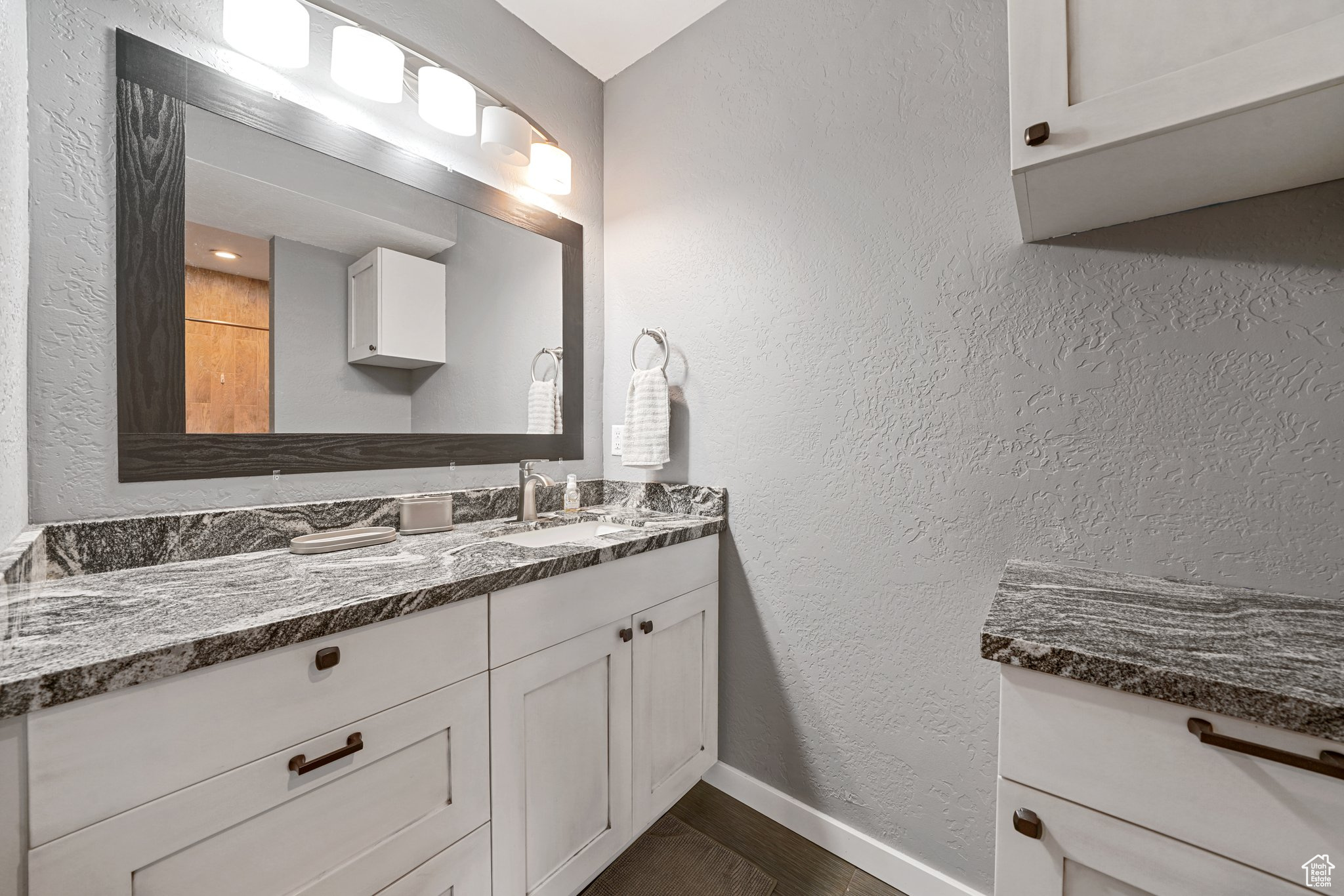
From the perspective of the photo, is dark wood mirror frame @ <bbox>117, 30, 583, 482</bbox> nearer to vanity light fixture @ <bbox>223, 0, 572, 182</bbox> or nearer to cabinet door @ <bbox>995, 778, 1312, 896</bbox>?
vanity light fixture @ <bbox>223, 0, 572, 182</bbox>

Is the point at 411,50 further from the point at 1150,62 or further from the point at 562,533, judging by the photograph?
the point at 1150,62

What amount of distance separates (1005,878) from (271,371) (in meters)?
1.64

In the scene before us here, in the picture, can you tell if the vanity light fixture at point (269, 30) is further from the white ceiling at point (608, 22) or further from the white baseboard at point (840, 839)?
the white baseboard at point (840, 839)

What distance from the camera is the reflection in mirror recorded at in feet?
3.68

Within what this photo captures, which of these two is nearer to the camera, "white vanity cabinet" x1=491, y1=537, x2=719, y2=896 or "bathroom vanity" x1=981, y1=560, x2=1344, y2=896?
"bathroom vanity" x1=981, y1=560, x2=1344, y2=896

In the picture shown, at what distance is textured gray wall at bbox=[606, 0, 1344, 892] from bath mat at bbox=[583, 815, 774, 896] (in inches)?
10.0

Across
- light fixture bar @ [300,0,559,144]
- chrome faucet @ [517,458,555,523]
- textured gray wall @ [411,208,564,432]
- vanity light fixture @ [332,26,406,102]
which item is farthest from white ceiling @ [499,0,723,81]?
chrome faucet @ [517,458,555,523]

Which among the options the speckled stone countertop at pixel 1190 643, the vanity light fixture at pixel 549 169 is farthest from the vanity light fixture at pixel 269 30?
the speckled stone countertop at pixel 1190 643

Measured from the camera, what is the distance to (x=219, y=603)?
0.79 meters

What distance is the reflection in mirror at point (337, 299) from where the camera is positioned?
112 centimetres

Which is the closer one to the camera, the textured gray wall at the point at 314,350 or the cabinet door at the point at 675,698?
the textured gray wall at the point at 314,350

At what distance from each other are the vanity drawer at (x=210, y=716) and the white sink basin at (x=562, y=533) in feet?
1.79

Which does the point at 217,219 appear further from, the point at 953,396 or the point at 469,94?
the point at 953,396

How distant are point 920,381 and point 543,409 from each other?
45.7 inches
